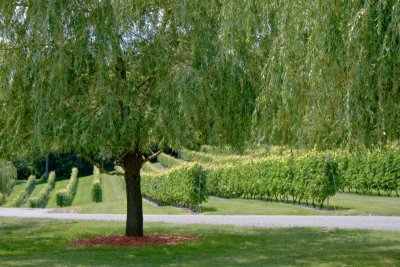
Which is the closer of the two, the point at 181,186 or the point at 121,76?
the point at 121,76

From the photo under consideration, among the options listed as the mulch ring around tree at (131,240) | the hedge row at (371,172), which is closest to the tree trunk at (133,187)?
the mulch ring around tree at (131,240)

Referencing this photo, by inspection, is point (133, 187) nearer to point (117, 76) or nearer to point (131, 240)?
point (131, 240)

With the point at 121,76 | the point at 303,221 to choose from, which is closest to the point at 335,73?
the point at 121,76

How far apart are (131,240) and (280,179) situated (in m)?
11.8

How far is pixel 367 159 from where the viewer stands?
77.3 ft

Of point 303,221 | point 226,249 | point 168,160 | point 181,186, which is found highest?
point 168,160

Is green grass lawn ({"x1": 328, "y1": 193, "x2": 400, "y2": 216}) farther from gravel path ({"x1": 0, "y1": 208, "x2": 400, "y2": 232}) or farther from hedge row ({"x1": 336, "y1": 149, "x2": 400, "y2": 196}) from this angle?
gravel path ({"x1": 0, "y1": 208, "x2": 400, "y2": 232})

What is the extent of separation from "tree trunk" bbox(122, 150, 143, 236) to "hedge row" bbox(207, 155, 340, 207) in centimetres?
886

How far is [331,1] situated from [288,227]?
37.1ft

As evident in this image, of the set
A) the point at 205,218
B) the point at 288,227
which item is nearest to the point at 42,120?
the point at 288,227

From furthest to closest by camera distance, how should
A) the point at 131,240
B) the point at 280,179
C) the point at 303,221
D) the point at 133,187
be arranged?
the point at 280,179, the point at 303,221, the point at 133,187, the point at 131,240

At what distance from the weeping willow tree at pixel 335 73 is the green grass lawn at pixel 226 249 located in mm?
4243

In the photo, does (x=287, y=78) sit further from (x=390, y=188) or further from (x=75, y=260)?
(x=390, y=188)

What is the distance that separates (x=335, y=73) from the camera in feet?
21.3
